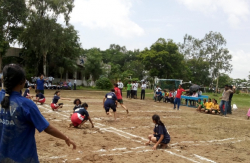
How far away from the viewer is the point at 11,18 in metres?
28.7

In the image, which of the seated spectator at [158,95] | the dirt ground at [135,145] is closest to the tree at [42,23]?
the seated spectator at [158,95]

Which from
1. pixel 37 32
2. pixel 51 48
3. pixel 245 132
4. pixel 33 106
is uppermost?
pixel 37 32

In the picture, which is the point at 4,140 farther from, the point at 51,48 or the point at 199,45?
the point at 199,45

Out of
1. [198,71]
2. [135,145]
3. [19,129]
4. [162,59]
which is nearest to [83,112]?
[135,145]

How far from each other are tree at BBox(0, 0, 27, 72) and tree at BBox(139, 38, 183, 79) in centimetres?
1951

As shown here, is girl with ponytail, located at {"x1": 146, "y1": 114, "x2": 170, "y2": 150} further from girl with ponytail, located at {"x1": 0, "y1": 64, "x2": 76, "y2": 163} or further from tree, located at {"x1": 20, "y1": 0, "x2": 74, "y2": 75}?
tree, located at {"x1": 20, "y1": 0, "x2": 74, "y2": 75}

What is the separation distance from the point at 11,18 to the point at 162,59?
2245 cm

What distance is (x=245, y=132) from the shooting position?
917 centimetres

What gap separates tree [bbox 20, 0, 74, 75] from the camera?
28.5 metres

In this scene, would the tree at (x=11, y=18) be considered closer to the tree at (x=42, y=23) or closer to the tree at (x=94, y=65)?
the tree at (x=42, y=23)

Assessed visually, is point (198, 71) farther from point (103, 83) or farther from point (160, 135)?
point (160, 135)

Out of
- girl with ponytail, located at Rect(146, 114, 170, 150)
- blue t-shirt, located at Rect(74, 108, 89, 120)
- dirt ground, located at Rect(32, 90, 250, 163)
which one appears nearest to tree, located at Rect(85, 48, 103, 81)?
dirt ground, located at Rect(32, 90, 250, 163)

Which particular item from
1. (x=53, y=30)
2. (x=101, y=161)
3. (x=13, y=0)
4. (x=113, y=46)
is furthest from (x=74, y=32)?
(x=113, y=46)

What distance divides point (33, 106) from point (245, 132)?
8927 millimetres
